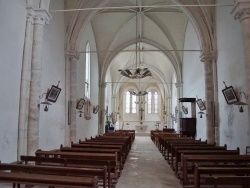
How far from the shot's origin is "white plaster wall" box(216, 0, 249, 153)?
9852 mm

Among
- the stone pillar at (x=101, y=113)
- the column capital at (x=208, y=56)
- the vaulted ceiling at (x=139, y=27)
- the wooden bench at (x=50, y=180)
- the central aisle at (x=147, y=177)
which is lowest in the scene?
the central aisle at (x=147, y=177)

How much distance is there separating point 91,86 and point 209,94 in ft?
31.5

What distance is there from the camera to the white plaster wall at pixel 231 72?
9852 mm

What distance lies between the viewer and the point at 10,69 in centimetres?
768

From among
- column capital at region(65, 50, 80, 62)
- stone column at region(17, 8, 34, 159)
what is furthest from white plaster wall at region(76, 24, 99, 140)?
stone column at region(17, 8, 34, 159)

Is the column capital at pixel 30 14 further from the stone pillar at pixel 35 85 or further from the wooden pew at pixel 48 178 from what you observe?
the wooden pew at pixel 48 178

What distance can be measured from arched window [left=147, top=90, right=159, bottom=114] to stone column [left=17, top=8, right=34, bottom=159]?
3187 cm

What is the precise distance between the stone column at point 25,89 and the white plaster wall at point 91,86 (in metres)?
6.94

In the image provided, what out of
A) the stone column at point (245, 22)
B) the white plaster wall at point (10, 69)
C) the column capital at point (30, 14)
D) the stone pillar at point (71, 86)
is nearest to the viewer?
the white plaster wall at point (10, 69)

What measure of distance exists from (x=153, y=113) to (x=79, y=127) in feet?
80.6

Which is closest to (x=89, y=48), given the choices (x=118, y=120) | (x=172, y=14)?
(x=172, y=14)

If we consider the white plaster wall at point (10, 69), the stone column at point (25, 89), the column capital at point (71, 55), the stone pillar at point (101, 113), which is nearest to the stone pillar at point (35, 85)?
the stone column at point (25, 89)

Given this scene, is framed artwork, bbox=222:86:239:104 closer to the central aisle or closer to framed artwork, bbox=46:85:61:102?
the central aisle

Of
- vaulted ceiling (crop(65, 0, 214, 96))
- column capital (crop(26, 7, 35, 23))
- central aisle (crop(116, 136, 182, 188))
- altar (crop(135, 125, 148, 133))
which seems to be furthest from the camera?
altar (crop(135, 125, 148, 133))
